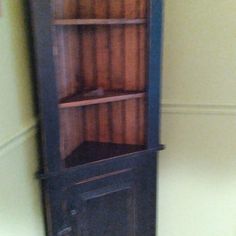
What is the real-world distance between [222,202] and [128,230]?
505mm

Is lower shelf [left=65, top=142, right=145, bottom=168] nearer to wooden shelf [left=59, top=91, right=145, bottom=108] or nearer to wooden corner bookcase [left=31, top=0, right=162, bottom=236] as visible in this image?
wooden corner bookcase [left=31, top=0, right=162, bottom=236]

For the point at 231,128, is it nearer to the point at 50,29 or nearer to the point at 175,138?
the point at 175,138

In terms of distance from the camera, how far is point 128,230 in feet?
4.46

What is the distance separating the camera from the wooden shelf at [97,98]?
1107 mm

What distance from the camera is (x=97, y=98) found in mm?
1164

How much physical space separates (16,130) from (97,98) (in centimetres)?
30

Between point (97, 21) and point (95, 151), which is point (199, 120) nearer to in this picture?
point (95, 151)

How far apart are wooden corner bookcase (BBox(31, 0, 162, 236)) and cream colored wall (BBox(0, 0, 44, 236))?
0.23 ft

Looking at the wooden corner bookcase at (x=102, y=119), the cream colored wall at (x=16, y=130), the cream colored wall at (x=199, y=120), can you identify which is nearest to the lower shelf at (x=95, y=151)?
the wooden corner bookcase at (x=102, y=119)

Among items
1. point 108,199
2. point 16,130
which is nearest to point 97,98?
point 16,130

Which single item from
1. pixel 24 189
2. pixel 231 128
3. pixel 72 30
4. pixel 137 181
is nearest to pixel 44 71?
pixel 72 30

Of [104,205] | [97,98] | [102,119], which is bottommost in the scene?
[104,205]

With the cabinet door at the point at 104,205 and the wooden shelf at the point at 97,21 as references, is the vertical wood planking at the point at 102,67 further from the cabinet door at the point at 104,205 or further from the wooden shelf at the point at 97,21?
the cabinet door at the point at 104,205

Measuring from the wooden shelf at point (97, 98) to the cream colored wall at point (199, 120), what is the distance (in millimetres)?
269
